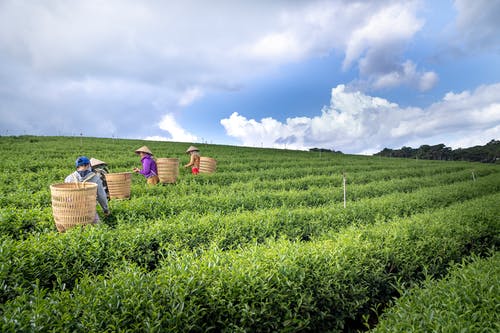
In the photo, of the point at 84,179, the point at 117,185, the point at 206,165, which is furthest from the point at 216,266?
the point at 206,165

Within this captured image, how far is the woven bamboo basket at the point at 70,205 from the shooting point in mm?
5867

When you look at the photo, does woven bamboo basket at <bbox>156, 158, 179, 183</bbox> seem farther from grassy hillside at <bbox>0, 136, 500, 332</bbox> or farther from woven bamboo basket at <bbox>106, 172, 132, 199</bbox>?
grassy hillside at <bbox>0, 136, 500, 332</bbox>

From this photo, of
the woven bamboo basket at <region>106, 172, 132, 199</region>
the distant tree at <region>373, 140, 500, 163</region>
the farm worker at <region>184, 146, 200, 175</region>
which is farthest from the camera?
the distant tree at <region>373, 140, 500, 163</region>

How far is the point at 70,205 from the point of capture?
5.88 meters

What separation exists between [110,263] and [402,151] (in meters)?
69.6

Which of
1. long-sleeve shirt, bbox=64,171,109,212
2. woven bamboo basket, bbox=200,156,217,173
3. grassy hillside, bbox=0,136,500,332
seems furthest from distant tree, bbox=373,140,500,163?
long-sleeve shirt, bbox=64,171,109,212

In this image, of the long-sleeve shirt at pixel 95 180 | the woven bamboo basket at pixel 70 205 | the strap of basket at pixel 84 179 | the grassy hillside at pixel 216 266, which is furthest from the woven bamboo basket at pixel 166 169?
the woven bamboo basket at pixel 70 205

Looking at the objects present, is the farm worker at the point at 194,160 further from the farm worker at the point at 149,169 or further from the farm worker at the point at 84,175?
the farm worker at the point at 84,175

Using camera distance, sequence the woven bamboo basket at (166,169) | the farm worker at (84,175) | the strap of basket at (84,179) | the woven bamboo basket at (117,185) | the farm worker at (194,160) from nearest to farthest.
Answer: the strap of basket at (84,179) < the farm worker at (84,175) < the woven bamboo basket at (117,185) < the woven bamboo basket at (166,169) < the farm worker at (194,160)

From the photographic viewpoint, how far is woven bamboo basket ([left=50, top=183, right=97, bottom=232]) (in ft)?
19.2

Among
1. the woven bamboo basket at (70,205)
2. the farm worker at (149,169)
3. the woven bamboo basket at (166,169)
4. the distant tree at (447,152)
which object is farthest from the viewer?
the distant tree at (447,152)

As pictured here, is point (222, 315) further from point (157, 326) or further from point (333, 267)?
point (333, 267)

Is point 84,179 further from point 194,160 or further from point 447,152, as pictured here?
point 447,152

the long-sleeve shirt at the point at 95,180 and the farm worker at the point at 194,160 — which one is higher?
the farm worker at the point at 194,160
